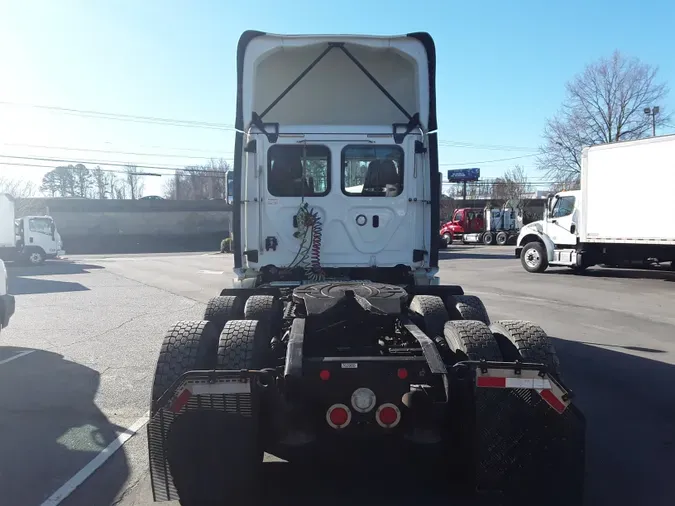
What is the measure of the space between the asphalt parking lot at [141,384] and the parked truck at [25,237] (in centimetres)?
1111

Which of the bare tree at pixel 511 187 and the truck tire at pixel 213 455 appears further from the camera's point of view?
A: the bare tree at pixel 511 187

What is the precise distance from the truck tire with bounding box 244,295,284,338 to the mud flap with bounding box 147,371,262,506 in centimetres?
161

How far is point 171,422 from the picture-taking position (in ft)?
11.4

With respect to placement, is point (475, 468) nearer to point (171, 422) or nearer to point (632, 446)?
point (171, 422)

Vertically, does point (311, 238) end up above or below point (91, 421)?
above

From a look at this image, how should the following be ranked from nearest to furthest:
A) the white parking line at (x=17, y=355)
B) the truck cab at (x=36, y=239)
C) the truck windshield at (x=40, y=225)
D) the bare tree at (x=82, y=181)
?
the white parking line at (x=17, y=355) < the truck cab at (x=36, y=239) < the truck windshield at (x=40, y=225) < the bare tree at (x=82, y=181)

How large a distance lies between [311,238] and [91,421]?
2.89 meters

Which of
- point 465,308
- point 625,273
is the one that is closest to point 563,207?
point 625,273

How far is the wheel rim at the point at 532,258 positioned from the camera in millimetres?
21125

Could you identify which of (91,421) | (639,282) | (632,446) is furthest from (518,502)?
(639,282)

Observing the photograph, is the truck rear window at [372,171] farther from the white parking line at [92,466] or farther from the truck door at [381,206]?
the white parking line at [92,466]

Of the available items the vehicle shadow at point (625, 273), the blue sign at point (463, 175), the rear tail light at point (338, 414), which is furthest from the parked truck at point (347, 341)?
the blue sign at point (463, 175)

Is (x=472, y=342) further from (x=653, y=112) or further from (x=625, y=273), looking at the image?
(x=653, y=112)

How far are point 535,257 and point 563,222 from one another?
5.19ft
